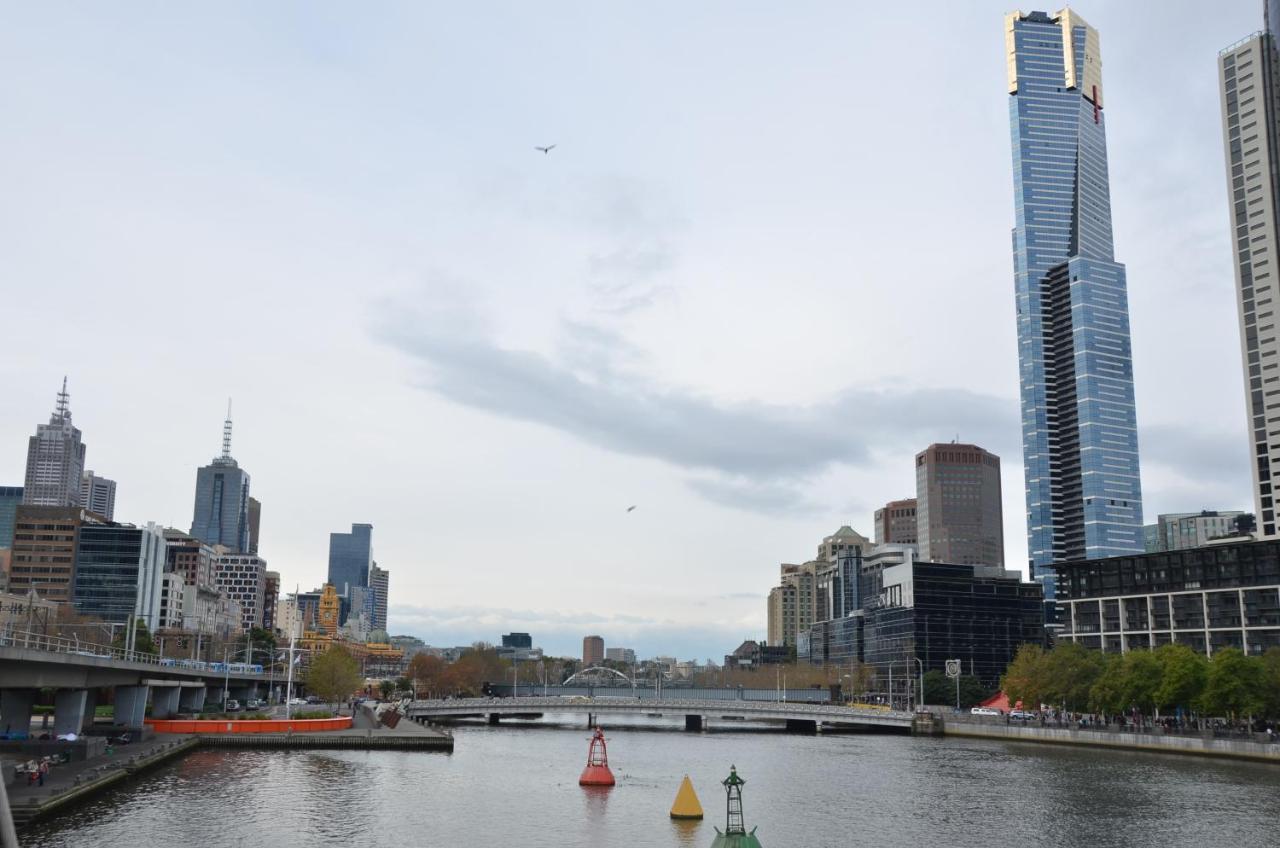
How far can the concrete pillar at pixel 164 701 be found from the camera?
5084 inches

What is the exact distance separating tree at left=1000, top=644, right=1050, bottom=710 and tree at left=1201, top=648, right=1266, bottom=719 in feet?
100

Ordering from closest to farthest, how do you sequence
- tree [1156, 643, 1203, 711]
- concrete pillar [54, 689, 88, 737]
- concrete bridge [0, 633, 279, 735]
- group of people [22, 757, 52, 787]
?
1. group of people [22, 757, 52, 787]
2. concrete bridge [0, 633, 279, 735]
3. concrete pillar [54, 689, 88, 737]
4. tree [1156, 643, 1203, 711]

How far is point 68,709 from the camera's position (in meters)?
93.9

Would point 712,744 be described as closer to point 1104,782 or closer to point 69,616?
point 1104,782

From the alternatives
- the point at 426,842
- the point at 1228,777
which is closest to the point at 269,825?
the point at 426,842

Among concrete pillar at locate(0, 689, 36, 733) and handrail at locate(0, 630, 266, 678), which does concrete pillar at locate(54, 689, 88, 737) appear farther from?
handrail at locate(0, 630, 266, 678)

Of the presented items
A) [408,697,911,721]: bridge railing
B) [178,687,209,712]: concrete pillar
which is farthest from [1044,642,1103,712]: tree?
[178,687,209,712]: concrete pillar

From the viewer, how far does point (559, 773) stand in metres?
97.4

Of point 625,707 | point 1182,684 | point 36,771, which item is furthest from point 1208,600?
point 36,771

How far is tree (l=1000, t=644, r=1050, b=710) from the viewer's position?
152125mm

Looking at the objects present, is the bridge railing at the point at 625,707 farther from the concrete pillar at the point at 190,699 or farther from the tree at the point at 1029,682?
the concrete pillar at the point at 190,699

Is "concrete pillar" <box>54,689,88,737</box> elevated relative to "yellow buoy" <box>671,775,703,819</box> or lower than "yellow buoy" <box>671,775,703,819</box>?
elevated

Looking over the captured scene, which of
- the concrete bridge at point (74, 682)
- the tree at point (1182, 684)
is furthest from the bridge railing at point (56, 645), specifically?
the tree at point (1182, 684)

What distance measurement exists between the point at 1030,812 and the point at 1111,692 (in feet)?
228
